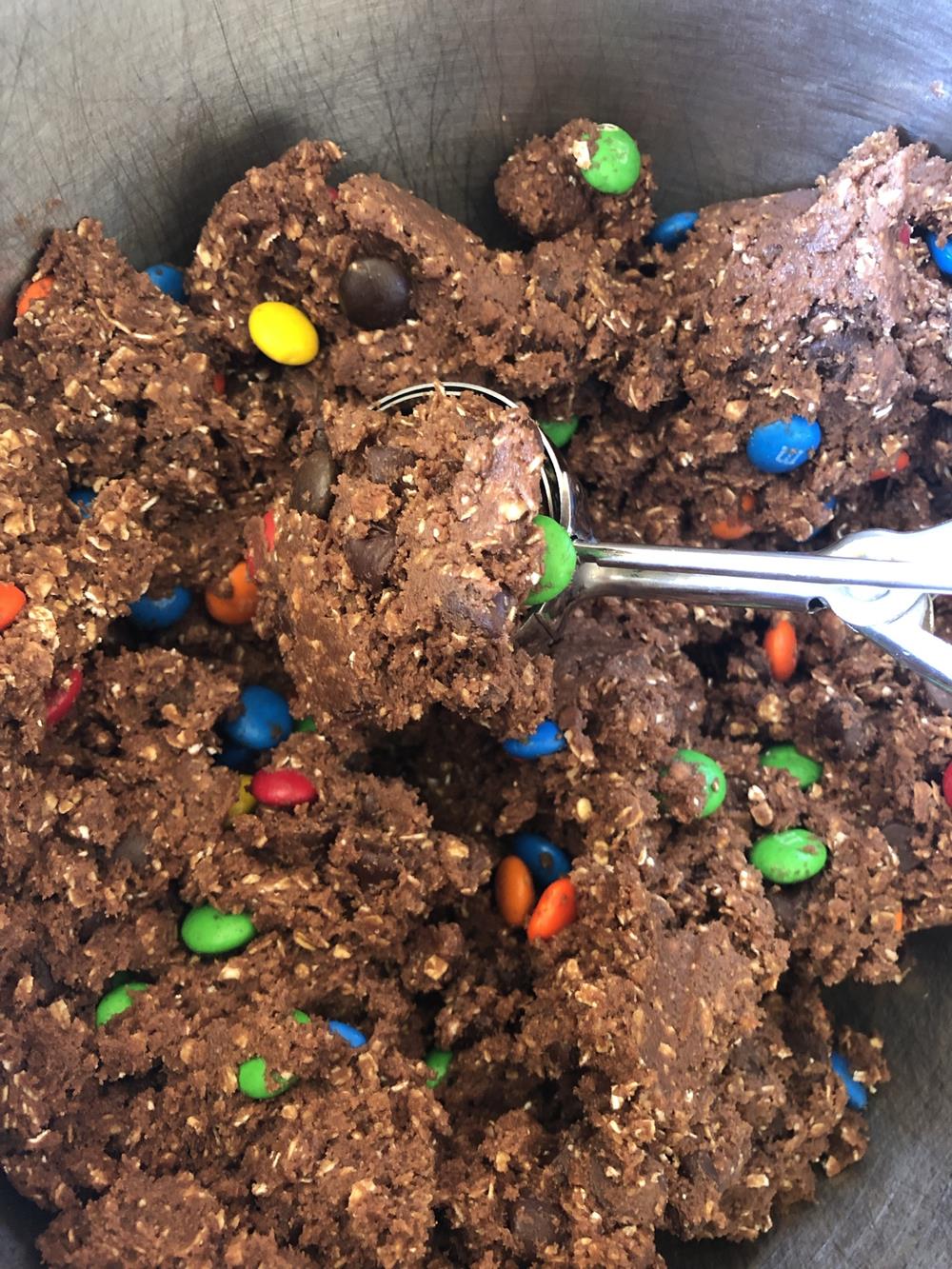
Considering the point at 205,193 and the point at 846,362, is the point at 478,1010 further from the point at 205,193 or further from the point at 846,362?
the point at 205,193

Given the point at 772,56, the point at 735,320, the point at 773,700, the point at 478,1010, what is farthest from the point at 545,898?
the point at 772,56

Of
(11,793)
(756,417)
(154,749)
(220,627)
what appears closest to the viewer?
(11,793)

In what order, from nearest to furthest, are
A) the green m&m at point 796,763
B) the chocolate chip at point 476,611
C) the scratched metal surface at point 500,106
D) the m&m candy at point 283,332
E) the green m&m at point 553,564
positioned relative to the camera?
the chocolate chip at point 476,611
the green m&m at point 553,564
the scratched metal surface at point 500,106
the m&m candy at point 283,332
the green m&m at point 796,763

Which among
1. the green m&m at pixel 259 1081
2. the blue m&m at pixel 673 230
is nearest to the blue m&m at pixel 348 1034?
the green m&m at pixel 259 1081

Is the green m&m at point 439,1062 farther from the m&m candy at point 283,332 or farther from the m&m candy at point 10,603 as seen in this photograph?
the m&m candy at point 283,332

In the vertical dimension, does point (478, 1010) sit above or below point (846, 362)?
below

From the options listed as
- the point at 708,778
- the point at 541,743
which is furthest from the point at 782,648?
the point at 541,743

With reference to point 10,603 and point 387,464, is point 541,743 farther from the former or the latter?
point 10,603
